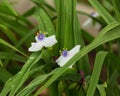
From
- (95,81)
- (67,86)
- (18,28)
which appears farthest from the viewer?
(18,28)

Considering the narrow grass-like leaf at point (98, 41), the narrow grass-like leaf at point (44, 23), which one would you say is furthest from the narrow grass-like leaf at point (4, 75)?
the narrow grass-like leaf at point (98, 41)

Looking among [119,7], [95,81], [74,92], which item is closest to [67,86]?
[74,92]

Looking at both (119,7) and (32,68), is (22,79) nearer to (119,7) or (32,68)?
(32,68)

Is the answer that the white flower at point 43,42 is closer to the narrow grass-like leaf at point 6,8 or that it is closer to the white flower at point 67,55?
the white flower at point 67,55

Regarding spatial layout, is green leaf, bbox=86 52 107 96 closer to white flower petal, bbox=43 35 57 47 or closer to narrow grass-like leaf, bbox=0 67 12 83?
white flower petal, bbox=43 35 57 47

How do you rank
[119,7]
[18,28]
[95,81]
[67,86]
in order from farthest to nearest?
[18,28] → [119,7] → [67,86] → [95,81]

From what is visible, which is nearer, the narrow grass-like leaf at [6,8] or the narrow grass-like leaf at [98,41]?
the narrow grass-like leaf at [98,41]

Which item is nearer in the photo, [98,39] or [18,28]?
[98,39]

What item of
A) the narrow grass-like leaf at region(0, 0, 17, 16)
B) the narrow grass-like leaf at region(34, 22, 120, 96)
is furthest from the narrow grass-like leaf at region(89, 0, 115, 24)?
the narrow grass-like leaf at region(0, 0, 17, 16)

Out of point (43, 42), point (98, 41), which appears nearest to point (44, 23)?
point (43, 42)

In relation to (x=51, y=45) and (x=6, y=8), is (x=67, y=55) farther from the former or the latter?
(x=6, y=8)

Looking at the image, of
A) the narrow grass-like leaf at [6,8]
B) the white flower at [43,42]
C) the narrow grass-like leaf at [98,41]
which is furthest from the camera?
the narrow grass-like leaf at [6,8]
